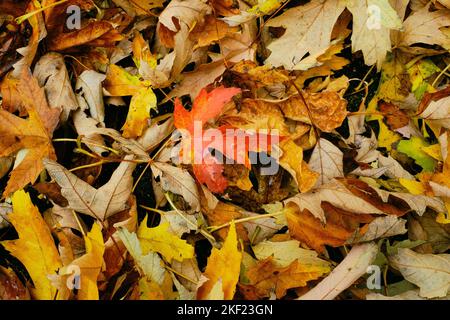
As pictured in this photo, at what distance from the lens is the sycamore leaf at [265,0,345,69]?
5.20ft

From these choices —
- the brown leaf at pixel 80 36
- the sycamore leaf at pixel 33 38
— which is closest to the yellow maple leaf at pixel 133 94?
the brown leaf at pixel 80 36

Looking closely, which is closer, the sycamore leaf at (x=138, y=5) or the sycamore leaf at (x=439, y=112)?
the sycamore leaf at (x=439, y=112)

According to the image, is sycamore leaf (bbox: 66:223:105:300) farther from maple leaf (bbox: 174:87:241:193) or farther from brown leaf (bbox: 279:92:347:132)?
brown leaf (bbox: 279:92:347:132)

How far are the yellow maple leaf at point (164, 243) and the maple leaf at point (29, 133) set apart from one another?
0.36 m

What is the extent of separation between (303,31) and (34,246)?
0.97 meters

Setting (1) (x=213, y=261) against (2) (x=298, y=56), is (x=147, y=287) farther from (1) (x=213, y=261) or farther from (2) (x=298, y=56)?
(2) (x=298, y=56)

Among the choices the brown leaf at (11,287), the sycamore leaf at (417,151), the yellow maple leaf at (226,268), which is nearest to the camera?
the yellow maple leaf at (226,268)

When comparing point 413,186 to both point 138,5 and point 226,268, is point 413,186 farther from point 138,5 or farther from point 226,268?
point 138,5

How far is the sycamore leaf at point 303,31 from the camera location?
5.20 ft

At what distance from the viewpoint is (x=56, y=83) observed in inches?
63.0

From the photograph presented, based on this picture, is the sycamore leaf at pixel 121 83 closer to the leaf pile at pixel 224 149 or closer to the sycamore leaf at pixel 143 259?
the leaf pile at pixel 224 149

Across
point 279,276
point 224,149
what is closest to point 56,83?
point 224,149

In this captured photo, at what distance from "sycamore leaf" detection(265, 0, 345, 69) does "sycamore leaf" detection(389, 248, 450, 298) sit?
616 millimetres

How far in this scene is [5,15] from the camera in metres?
1.65
